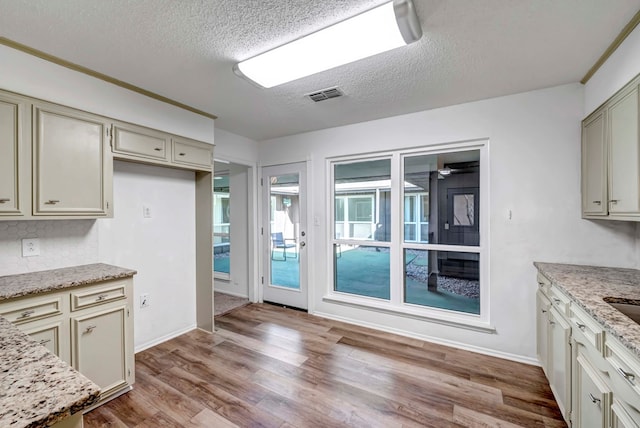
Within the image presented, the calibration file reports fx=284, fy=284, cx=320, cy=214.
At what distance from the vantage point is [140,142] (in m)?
2.52

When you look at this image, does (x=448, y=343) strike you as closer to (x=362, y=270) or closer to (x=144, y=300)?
(x=362, y=270)

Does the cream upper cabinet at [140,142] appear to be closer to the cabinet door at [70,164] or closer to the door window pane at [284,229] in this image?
the cabinet door at [70,164]

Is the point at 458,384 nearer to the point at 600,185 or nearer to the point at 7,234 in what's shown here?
the point at 600,185

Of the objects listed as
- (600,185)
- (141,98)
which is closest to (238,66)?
(141,98)

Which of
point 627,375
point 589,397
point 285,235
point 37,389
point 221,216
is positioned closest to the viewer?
point 37,389

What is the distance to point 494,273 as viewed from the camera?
271 cm

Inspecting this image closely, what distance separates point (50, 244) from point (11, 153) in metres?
0.73

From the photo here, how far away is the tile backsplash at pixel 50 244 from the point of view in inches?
79.0

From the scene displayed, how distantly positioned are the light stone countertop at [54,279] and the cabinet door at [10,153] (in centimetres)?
46

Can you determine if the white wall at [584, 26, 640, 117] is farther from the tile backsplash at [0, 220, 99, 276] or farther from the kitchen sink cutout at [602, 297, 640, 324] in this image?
the tile backsplash at [0, 220, 99, 276]

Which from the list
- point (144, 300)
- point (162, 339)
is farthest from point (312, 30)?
point (162, 339)

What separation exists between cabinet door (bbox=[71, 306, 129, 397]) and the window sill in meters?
2.19

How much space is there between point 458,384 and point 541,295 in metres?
0.99

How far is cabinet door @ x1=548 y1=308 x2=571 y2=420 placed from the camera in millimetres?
1689
